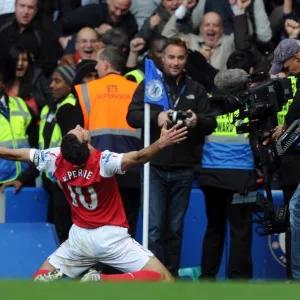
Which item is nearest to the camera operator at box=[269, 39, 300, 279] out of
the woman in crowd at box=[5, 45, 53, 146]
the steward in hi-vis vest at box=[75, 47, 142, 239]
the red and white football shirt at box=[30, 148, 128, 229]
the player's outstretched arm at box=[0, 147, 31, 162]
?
the red and white football shirt at box=[30, 148, 128, 229]

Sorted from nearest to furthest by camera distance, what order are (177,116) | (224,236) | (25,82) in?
(177,116) < (224,236) < (25,82)

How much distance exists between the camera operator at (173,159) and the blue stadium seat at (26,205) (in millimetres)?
1954

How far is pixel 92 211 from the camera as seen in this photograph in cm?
837

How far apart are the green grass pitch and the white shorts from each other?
4516 millimetres

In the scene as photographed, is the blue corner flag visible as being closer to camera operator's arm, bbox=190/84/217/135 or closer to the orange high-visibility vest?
camera operator's arm, bbox=190/84/217/135

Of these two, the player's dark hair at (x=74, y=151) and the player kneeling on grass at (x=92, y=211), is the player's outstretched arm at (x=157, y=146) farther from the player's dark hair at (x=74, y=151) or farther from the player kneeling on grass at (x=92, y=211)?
the player's dark hair at (x=74, y=151)

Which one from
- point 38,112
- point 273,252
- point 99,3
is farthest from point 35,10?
point 273,252

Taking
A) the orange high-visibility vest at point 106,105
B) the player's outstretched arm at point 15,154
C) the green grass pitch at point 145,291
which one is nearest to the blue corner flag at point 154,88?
the orange high-visibility vest at point 106,105

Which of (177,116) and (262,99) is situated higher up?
(262,99)

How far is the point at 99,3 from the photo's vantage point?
12523 mm

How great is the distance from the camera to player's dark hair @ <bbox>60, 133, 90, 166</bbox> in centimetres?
812

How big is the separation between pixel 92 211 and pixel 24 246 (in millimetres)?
1956

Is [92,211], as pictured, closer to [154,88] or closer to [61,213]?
[154,88]

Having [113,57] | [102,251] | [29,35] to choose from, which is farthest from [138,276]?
[29,35]
